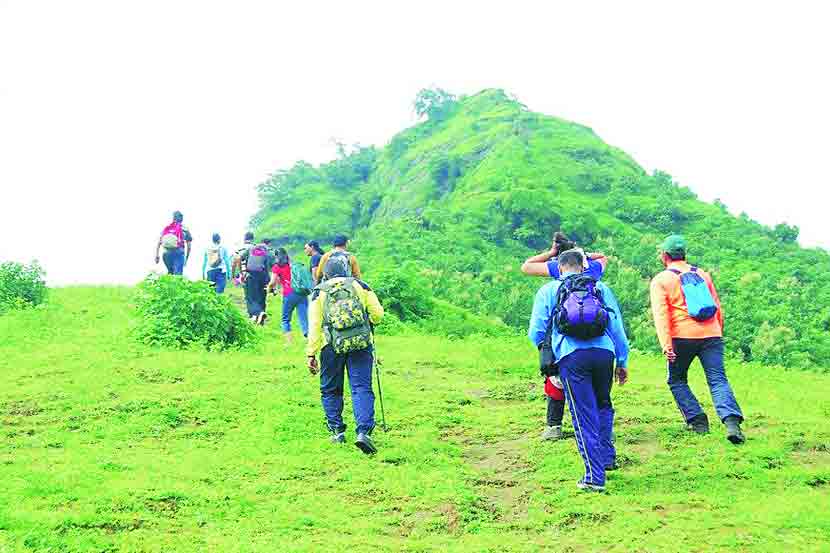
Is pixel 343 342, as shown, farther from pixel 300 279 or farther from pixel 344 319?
pixel 300 279

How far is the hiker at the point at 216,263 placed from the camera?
21781 millimetres

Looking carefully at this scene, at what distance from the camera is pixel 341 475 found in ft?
28.5

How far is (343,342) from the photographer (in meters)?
9.35

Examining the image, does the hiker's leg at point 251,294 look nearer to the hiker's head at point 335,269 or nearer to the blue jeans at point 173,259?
the blue jeans at point 173,259

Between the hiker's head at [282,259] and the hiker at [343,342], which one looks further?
the hiker's head at [282,259]

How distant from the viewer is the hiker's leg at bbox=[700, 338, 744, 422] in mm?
9086

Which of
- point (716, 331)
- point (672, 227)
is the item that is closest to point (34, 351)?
point (716, 331)

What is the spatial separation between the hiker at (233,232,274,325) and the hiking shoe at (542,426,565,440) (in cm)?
920

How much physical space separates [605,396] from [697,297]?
177cm

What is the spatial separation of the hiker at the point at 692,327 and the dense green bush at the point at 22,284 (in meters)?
15.4

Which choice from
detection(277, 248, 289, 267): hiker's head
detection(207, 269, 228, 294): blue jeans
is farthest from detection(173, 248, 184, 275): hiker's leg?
detection(277, 248, 289, 267): hiker's head

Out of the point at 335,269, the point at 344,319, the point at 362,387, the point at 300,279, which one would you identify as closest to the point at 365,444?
the point at 362,387

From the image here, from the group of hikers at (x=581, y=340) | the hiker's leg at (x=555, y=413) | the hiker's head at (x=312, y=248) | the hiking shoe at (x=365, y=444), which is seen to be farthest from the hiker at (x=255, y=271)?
the hiker's leg at (x=555, y=413)

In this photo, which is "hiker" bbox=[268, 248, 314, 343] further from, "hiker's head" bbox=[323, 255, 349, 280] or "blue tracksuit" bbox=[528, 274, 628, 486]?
"blue tracksuit" bbox=[528, 274, 628, 486]
